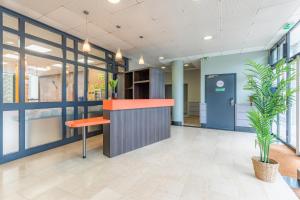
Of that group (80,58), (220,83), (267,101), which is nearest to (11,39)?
(80,58)

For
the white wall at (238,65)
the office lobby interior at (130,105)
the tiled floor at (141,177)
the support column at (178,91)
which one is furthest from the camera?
the support column at (178,91)

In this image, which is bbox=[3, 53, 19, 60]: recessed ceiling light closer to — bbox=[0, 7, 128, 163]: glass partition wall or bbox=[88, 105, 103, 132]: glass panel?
bbox=[0, 7, 128, 163]: glass partition wall

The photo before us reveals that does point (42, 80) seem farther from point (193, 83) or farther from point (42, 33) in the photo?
point (193, 83)

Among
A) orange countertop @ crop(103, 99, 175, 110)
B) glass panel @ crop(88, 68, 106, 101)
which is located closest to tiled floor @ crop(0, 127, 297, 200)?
orange countertop @ crop(103, 99, 175, 110)

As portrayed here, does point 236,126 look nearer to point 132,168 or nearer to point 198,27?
point 198,27

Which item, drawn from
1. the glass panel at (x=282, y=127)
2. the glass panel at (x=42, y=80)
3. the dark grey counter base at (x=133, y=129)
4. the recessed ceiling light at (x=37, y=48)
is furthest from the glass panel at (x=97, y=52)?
the glass panel at (x=282, y=127)

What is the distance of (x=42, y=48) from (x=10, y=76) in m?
1.10

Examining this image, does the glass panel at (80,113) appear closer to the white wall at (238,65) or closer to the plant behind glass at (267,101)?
the plant behind glass at (267,101)

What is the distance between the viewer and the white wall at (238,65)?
575cm

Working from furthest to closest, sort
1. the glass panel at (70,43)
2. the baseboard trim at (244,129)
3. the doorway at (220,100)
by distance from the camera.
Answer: the doorway at (220,100) < the baseboard trim at (244,129) < the glass panel at (70,43)

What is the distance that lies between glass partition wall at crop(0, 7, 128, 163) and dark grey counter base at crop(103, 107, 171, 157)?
5.53 feet

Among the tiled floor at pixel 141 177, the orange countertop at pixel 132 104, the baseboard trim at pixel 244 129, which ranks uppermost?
the orange countertop at pixel 132 104

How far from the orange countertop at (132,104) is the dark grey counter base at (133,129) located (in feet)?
0.35

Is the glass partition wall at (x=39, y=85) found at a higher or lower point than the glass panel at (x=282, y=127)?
higher
